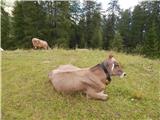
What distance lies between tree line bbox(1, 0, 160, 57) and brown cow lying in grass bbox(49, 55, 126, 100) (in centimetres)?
3286

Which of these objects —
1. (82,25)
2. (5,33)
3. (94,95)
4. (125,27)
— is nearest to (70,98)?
(94,95)

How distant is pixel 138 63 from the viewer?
11133mm

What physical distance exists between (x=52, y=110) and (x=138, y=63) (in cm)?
484

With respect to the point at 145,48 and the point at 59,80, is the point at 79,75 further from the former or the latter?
the point at 145,48

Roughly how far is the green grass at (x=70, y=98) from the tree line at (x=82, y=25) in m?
31.1

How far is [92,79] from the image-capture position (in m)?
7.48

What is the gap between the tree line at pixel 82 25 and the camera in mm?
45250

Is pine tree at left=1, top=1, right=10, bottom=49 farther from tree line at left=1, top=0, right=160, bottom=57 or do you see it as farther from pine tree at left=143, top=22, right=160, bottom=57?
pine tree at left=143, top=22, right=160, bottom=57

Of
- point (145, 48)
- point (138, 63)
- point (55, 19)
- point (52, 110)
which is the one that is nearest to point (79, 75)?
point (52, 110)

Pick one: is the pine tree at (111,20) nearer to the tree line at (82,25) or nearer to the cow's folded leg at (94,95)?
the tree line at (82,25)

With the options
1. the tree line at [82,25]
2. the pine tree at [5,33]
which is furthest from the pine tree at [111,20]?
the pine tree at [5,33]

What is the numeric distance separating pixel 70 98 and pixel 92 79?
0.67 metres

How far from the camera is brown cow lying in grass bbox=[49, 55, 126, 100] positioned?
294 inches

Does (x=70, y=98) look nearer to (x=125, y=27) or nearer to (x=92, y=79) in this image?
(x=92, y=79)
